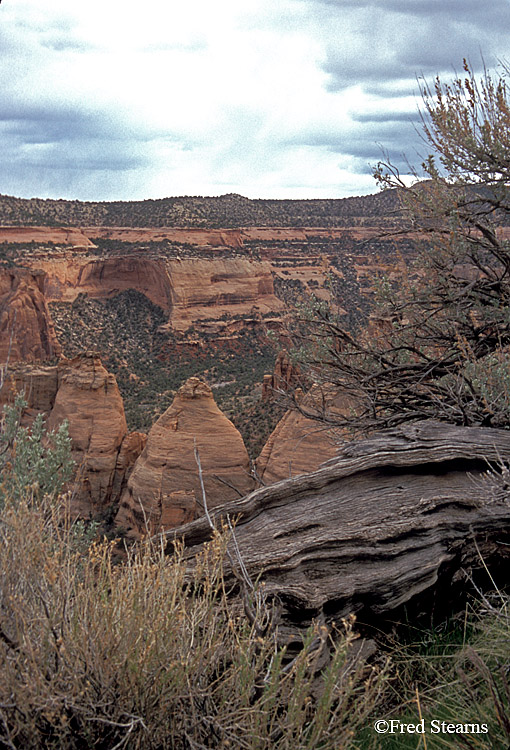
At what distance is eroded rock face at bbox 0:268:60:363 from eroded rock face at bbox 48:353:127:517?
62.9ft

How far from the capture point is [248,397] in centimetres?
3272

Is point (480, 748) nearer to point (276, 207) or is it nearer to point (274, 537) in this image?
point (274, 537)

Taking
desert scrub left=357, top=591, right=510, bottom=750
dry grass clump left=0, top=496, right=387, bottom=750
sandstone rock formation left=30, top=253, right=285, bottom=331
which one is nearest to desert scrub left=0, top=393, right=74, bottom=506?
dry grass clump left=0, top=496, right=387, bottom=750

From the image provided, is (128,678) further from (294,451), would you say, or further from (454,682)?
(294,451)

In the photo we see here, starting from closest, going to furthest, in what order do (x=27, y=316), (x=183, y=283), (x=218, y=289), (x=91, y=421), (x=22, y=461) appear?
(x=22, y=461), (x=91, y=421), (x=27, y=316), (x=183, y=283), (x=218, y=289)

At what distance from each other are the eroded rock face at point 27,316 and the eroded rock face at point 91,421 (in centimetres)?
1916

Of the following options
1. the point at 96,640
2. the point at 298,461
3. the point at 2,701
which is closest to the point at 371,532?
the point at 96,640

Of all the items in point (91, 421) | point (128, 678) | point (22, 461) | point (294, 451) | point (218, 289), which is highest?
point (218, 289)

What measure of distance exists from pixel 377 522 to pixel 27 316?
3843cm

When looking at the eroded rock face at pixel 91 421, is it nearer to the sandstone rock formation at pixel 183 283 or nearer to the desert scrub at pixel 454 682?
the desert scrub at pixel 454 682

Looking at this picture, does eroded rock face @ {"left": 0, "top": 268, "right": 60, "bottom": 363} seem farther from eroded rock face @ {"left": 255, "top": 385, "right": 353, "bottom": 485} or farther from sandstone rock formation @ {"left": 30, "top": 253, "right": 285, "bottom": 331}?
eroded rock face @ {"left": 255, "top": 385, "right": 353, "bottom": 485}

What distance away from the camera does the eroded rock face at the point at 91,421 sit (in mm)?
18078

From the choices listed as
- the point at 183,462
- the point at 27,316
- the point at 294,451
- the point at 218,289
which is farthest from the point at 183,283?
the point at 294,451

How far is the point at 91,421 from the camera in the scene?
19.1m
